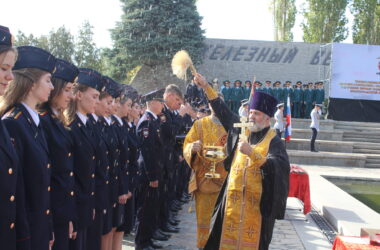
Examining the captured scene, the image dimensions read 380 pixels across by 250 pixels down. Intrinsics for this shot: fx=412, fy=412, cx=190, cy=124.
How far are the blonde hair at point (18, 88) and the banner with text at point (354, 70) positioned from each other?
21.4 metres

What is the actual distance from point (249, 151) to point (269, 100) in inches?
27.8

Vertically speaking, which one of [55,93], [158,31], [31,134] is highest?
[158,31]

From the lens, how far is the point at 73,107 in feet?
12.1

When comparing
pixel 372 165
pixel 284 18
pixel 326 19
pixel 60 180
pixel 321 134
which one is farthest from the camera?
pixel 284 18

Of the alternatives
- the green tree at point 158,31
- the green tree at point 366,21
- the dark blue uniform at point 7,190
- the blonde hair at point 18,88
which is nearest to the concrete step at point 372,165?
the green tree at point 158,31

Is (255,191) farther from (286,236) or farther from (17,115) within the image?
(286,236)

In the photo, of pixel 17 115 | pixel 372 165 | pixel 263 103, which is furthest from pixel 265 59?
pixel 17 115

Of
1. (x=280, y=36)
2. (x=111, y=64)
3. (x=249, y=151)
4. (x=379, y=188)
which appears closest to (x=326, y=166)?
(x=379, y=188)

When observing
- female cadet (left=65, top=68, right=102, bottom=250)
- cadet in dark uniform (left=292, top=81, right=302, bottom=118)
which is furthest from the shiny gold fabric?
cadet in dark uniform (left=292, top=81, right=302, bottom=118)

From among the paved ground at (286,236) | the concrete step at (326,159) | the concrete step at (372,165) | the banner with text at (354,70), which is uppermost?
the banner with text at (354,70)

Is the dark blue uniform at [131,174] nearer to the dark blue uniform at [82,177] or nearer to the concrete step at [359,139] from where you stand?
the dark blue uniform at [82,177]

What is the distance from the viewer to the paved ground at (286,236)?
600cm

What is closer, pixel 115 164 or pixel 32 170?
pixel 32 170

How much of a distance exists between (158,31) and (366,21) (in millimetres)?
21696
